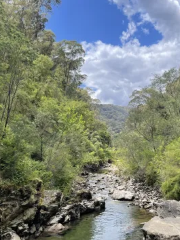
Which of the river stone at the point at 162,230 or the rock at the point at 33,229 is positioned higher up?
Answer: the river stone at the point at 162,230

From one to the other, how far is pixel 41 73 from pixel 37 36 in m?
20.2

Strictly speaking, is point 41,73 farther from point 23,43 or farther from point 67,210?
point 67,210

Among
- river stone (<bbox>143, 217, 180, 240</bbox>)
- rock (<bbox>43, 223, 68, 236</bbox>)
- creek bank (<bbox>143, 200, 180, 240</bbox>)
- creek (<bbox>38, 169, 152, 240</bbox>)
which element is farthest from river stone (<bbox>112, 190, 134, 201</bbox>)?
rock (<bbox>43, 223, 68, 236</bbox>)

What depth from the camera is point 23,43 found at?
18.2 m

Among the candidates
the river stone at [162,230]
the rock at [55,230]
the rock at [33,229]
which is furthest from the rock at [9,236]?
the river stone at [162,230]

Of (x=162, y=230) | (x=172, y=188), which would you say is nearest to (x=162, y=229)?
(x=162, y=230)

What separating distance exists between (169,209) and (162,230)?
5081 millimetres

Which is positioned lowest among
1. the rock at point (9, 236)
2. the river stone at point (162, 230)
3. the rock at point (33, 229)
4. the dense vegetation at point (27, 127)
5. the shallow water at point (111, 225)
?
the shallow water at point (111, 225)

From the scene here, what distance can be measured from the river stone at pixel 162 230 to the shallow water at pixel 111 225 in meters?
1.81

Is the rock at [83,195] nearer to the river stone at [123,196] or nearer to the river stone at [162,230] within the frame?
the river stone at [123,196]

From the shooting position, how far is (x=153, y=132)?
123ft

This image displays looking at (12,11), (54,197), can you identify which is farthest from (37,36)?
(54,197)

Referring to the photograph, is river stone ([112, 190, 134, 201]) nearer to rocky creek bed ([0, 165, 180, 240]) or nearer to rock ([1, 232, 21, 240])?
rocky creek bed ([0, 165, 180, 240])

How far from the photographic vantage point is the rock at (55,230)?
16.6m
